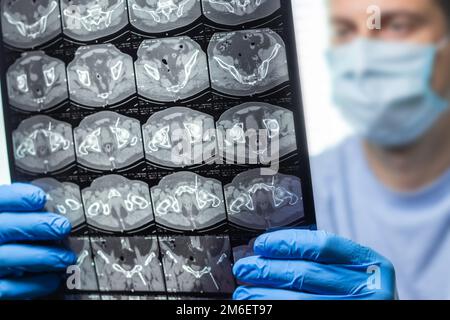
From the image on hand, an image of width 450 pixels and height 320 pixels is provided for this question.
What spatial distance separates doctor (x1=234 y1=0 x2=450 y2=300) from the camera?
4.06 ft

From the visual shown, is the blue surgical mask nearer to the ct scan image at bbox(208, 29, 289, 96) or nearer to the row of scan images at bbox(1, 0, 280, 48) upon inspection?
the ct scan image at bbox(208, 29, 289, 96)

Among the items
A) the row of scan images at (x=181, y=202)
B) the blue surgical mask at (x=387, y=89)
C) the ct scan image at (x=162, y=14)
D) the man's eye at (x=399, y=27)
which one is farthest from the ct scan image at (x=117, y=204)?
the man's eye at (x=399, y=27)

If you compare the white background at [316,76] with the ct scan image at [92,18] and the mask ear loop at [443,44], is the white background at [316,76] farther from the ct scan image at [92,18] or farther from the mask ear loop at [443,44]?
the ct scan image at [92,18]

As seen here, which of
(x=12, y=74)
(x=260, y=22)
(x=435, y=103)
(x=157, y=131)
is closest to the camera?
(x=435, y=103)

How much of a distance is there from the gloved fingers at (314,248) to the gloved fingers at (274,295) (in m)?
0.09

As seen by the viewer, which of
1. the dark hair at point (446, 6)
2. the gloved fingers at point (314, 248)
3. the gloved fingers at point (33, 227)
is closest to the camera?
the dark hair at point (446, 6)

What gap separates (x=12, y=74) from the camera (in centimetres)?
158

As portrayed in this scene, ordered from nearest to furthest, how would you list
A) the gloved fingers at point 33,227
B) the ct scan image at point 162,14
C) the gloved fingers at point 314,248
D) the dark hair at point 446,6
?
the dark hair at point 446,6, the gloved fingers at point 314,248, the ct scan image at point 162,14, the gloved fingers at point 33,227

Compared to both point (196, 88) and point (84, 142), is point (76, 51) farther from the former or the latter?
point (196, 88)

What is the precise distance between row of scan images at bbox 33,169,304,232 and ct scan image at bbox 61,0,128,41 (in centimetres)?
41

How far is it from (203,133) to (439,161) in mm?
607

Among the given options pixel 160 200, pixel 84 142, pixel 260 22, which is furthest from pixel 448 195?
pixel 84 142

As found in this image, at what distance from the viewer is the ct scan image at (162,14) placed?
1425 millimetres

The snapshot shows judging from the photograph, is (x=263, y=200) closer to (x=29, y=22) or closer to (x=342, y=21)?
(x=342, y=21)
